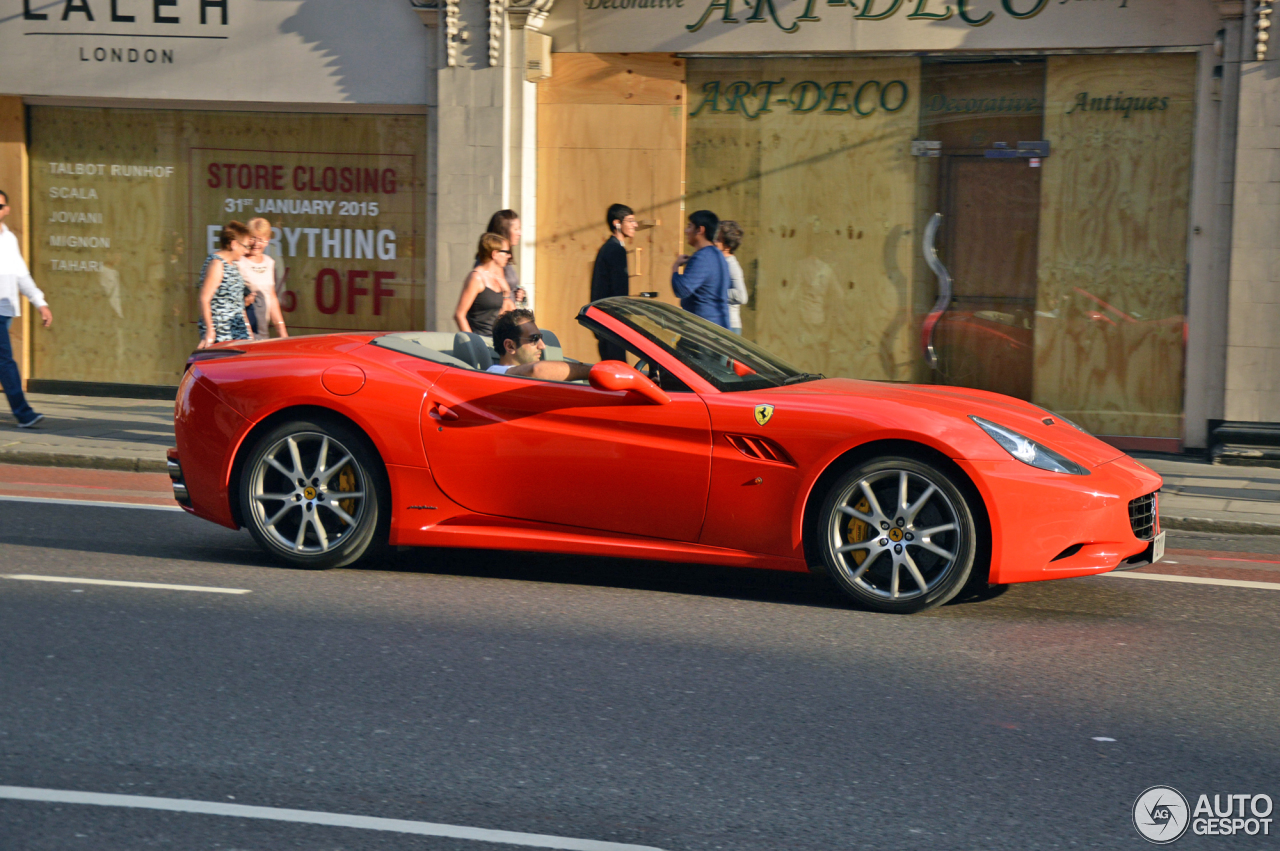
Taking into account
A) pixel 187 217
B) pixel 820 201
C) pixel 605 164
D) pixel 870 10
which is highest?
pixel 870 10

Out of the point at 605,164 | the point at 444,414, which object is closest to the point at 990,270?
the point at 605,164

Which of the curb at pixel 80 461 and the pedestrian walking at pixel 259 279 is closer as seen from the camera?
the curb at pixel 80 461

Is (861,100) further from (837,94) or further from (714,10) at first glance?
(714,10)

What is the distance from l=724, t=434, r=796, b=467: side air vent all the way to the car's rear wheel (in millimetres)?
258

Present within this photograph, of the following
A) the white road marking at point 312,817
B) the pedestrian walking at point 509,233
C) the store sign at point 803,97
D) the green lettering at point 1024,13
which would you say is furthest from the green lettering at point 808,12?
the white road marking at point 312,817

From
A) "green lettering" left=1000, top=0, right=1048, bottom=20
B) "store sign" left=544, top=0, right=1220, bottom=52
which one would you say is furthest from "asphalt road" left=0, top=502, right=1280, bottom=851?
"green lettering" left=1000, top=0, right=1048, bottom=20

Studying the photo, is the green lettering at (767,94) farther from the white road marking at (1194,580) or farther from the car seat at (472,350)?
the white road marking at (1194,580)

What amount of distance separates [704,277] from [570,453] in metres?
4.05

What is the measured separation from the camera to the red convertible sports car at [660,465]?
606 cm

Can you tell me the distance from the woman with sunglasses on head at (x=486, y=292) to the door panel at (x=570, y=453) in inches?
102

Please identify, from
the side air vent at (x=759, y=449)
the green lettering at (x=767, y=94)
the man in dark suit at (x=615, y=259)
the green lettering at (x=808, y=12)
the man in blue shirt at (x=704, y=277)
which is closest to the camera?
the side air vent at (x=759, y=449)

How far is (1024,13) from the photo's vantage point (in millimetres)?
12211

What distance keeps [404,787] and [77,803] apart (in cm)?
90

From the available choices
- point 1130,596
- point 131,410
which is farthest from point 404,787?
point 131,410
